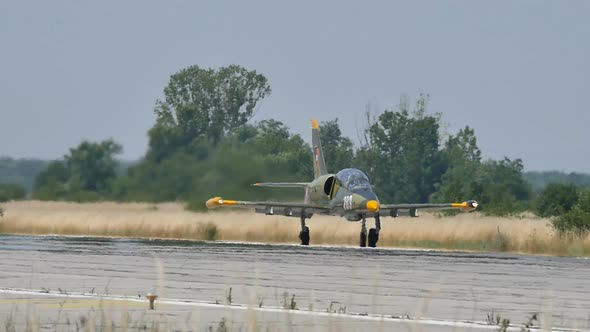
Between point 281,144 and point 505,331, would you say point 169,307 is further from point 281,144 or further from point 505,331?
point 281,144

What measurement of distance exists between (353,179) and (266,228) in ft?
21.5

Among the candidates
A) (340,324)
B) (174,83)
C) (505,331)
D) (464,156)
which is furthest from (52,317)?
(464,156)

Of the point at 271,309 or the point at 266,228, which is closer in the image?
the point at 271,309

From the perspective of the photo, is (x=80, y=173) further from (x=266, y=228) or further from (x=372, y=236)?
(x=372, y=236)

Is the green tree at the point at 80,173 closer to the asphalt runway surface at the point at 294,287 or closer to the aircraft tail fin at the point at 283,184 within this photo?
the aircraft tail fin at the point at 283,184

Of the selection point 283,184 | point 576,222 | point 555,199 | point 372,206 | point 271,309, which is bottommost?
point 271,309

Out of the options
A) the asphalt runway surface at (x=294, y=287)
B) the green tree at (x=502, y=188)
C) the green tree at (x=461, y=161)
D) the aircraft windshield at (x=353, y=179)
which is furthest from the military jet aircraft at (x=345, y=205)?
the green tree at (x=461, y=161)

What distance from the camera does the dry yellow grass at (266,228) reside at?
40.0 metres

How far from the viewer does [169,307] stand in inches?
684

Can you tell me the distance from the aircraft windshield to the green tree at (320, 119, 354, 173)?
43163mm

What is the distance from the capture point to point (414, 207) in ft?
144

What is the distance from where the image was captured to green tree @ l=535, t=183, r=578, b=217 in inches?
2437

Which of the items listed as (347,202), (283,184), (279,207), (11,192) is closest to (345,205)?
(347,202)

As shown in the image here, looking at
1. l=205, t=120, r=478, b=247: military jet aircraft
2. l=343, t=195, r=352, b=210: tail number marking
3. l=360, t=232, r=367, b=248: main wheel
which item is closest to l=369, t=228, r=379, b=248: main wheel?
l=205, t=120, r=478, b=247: military jet aircraft
